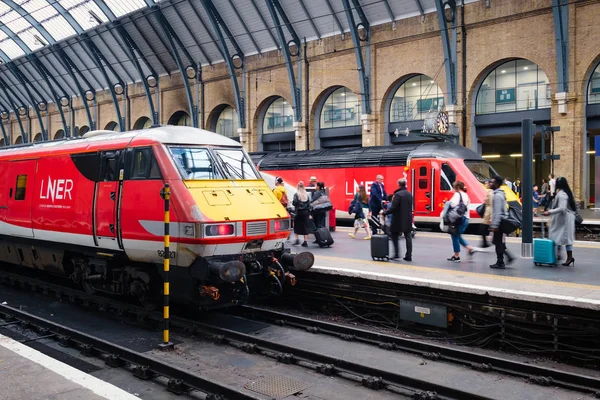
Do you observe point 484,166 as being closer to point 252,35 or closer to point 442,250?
point 442,250

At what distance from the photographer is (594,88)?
23.0m

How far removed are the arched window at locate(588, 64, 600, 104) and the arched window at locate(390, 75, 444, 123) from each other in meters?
6.21

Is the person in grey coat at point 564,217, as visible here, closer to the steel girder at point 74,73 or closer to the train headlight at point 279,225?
the train headlight at point 279,225

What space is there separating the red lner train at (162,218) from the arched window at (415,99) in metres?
19.6

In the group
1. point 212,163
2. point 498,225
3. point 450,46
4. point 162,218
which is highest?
point 450,46

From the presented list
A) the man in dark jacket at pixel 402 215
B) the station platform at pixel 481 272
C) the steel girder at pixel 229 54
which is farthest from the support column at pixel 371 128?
the man in dark jacket at pixel 402 215

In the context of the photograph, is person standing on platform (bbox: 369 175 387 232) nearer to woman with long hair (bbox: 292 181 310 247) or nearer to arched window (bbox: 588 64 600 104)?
woman with long hair (bbox: 292 181 310 247)

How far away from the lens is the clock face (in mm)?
25406

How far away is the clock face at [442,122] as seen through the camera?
25406 mm

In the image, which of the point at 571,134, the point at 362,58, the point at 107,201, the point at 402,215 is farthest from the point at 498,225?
the point at 362,58

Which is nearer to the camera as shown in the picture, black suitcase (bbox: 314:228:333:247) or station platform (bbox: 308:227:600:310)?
station platform (bbox: 308:227:600:310)

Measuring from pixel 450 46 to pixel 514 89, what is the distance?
11.3 ft

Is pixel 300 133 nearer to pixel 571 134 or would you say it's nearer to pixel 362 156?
pixel 362 156

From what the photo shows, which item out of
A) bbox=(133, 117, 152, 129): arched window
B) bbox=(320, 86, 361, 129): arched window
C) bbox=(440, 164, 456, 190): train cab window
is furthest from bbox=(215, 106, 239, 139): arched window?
bbox=(440, 164, 456, 190): train cab window
